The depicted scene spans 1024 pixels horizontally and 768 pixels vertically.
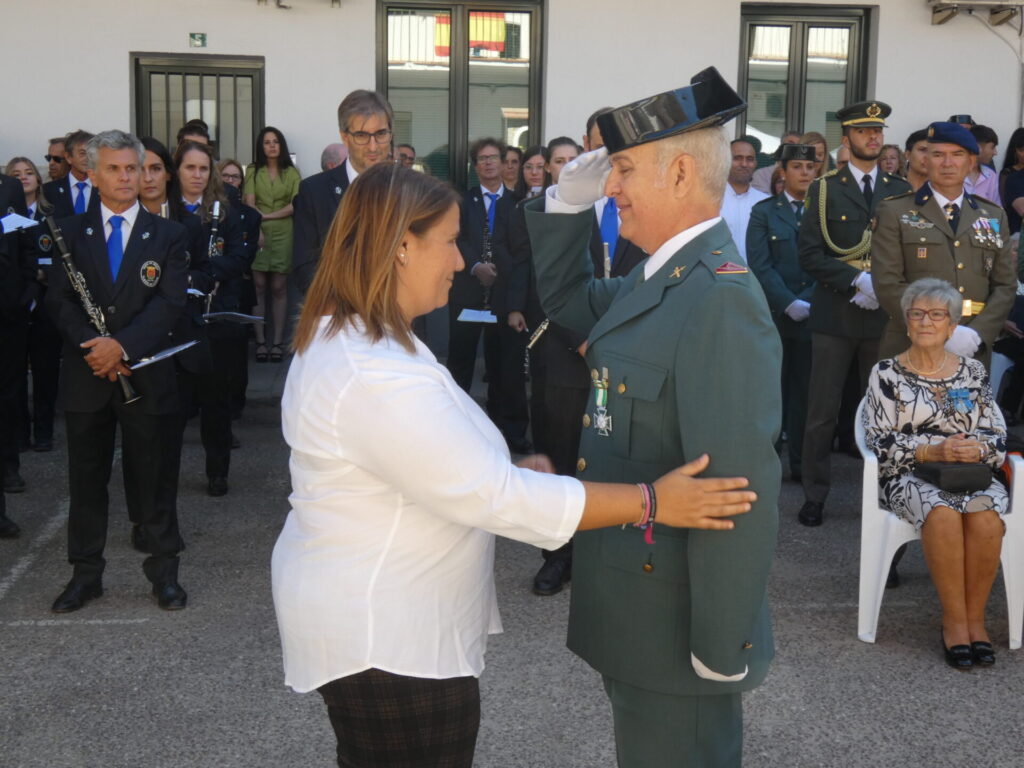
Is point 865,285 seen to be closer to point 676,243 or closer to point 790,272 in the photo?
point 790,272

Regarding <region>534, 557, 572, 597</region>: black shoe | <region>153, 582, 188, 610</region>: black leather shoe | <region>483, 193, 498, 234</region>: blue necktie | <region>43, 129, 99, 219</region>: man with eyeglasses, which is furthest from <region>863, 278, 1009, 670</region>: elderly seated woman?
<region>43, 129, 99, 219</region>: man with eyeglasses

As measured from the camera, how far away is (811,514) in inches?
240

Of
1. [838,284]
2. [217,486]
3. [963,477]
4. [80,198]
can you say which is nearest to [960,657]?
[963,477]

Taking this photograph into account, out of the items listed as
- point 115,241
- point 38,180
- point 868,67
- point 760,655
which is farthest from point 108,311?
point 868,67

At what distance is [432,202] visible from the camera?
2.17 metres

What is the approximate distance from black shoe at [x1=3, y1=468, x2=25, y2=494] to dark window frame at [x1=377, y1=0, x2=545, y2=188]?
16.4ft

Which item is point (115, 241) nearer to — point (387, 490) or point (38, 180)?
point (387, 490)

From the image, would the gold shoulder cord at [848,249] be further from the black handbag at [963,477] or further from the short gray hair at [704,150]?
the short gray hair at [704,150]

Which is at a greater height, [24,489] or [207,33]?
[207,33]

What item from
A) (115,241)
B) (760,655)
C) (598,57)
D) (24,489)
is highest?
(598,57)

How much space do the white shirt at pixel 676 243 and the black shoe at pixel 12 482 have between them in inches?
211

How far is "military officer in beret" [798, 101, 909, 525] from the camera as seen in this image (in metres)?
6.12

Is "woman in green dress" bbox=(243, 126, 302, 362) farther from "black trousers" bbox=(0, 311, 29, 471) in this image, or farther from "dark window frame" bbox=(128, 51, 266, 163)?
"black trousers" bbox=(0, 311, 29, 471)

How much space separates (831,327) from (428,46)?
578 centimetres
